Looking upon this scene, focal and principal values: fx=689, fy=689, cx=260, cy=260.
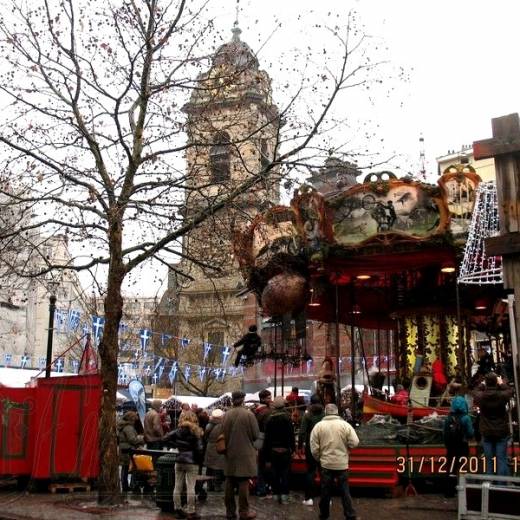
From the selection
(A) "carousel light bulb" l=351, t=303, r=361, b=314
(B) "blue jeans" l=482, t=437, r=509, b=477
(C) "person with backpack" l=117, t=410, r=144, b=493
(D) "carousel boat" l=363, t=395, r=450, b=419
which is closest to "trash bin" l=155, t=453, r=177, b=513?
(C) "person with backpack" l=117, t=410, r=144, b=493

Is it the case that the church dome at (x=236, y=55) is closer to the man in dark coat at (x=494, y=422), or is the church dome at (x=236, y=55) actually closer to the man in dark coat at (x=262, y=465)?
the man in dark coat at (x=262, y=465)

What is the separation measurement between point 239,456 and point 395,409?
657cm

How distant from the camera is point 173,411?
25859 millimetres

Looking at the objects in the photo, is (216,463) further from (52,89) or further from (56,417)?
(52,89)

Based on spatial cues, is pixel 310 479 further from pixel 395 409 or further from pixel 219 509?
Result: pixel 395 409

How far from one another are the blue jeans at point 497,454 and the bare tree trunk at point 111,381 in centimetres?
579

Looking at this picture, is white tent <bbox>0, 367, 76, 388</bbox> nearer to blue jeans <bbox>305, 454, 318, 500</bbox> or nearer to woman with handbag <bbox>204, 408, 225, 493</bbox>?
woman with handbag <bbox>204, 408, 225, 493</bbox>

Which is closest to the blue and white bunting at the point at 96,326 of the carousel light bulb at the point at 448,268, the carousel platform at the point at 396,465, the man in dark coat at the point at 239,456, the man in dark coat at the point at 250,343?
the man in dark coat at the point at 250,343

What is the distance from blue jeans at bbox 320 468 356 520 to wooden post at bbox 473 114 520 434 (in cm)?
373

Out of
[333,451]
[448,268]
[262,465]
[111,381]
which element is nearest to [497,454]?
[333,451]

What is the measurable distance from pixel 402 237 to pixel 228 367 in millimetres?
30739

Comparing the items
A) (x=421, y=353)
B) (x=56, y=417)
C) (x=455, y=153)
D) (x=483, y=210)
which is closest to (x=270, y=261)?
(x=421, y=353)

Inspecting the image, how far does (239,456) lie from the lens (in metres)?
9.29
